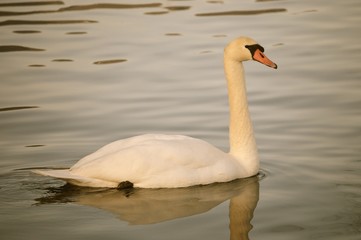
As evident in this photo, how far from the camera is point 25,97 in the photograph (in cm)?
1388

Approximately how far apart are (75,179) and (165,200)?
85 centimetres

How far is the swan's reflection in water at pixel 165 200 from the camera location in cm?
858

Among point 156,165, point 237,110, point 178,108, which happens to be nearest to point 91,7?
point 178,108

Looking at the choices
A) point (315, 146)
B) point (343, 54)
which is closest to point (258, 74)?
point (343, 54)

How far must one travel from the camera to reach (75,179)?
9102 mm

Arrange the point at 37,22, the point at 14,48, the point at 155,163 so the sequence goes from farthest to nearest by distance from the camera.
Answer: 1. the point at 37,22
2. the point at 14,48
3. the point at 155,163

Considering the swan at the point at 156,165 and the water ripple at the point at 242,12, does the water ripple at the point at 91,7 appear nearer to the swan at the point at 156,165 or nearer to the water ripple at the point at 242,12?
the water ripple at the point at 242,12

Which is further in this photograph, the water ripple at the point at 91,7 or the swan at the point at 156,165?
the water ripple at the point at 91,7

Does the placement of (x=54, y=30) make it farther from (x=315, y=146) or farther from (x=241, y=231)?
(x=241, y=231)

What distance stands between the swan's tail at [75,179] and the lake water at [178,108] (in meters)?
0.08

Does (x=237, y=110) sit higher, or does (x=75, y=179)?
(x=237, y=110)

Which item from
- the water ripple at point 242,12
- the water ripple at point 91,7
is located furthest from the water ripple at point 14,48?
the water ripple at point 242,12

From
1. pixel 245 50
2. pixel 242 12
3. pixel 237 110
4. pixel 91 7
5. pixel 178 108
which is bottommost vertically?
pixel 91 7

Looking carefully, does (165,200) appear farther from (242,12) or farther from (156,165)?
(242,12)
